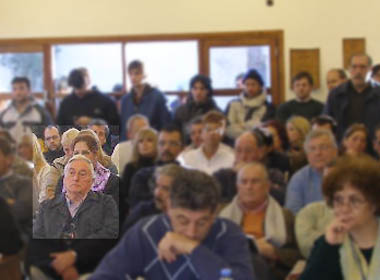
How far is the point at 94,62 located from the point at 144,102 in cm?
125

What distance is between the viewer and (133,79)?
4.69 m

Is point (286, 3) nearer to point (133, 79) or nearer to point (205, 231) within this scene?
point (133, 79)

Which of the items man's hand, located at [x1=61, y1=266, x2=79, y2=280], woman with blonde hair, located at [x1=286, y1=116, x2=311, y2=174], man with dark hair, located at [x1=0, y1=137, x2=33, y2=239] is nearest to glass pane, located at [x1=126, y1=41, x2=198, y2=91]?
woman with blonde hair, located at [x1=286, y1=116, x2=311, y2=174]

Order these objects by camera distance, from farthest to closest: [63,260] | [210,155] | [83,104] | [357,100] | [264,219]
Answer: [83,104] → [357,100] → [210,155] → [264,219] → [63,260]

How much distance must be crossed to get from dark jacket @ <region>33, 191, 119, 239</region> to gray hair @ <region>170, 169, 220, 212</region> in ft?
3.44

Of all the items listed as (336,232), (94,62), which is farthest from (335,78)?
(336,232)

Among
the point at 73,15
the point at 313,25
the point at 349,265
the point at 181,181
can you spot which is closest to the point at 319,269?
the point at 349,265

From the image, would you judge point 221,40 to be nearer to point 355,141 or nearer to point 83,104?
point 83,104

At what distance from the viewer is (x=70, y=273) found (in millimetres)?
2512

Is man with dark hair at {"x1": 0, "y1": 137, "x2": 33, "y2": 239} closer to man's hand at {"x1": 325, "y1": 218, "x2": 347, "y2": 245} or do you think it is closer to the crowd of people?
the crowd of people

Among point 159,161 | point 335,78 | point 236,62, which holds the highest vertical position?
point 236,62

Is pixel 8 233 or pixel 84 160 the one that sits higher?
pixel 84 160

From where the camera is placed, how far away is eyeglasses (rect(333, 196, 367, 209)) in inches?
83.3

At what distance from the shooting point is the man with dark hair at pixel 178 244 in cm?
189
